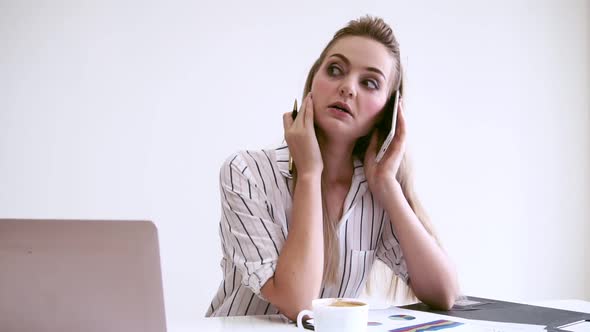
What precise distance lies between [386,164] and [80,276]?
0.93 metres

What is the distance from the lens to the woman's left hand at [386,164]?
1.44 metres

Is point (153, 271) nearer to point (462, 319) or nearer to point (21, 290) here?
point (21, 290)

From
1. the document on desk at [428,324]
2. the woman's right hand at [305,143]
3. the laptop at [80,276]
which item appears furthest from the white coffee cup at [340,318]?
the woman's right hand at [305,143]

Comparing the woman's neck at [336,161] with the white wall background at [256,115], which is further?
the white wall background at [256,115]

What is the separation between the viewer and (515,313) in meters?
1.18

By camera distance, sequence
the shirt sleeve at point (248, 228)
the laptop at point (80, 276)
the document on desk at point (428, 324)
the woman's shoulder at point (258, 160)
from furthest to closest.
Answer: the woman's shoulder at point (258, 160) < the shirt sleeve at point (248, 228) < the document on desk at point (428, 324) < the laptop at point (80, 276)

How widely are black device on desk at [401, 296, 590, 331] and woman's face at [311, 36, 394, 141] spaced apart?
454 mm

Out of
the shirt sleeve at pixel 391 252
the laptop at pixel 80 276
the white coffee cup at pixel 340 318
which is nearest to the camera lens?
the laptop at pixel 80 276

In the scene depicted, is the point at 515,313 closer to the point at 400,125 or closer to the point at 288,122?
the point at 400,125

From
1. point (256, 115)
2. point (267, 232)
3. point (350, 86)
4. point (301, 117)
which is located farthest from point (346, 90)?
point (256, 115)

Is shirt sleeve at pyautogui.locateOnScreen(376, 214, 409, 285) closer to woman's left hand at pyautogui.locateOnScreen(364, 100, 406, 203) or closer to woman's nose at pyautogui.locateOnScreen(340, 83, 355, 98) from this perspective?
woman's left hand at pyautogui.locateOnScreen(364, 100, 406, 203)

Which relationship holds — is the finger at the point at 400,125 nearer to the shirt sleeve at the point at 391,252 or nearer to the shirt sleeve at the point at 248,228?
the shirt sleeve at the point at 391,252

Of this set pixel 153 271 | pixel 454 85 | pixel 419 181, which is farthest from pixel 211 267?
pixel 153 271

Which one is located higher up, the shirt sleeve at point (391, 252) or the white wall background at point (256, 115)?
the white wall background at point (256, 115)
